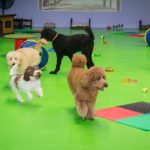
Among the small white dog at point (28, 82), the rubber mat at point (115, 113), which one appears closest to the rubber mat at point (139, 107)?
the rubber mat at point (115, 113)

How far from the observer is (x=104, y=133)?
3189mm

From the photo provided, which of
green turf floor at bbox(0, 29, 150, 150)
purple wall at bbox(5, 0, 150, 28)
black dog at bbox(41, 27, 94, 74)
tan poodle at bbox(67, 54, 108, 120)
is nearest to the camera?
green turf floor at bbox(0, 29, 150, 150)

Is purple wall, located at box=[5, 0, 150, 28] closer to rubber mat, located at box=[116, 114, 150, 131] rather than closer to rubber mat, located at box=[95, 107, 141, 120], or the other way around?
rubber mat, located at box=[95, 107, 141, 120]

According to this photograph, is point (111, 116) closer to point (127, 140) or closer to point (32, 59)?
point (127, 140)

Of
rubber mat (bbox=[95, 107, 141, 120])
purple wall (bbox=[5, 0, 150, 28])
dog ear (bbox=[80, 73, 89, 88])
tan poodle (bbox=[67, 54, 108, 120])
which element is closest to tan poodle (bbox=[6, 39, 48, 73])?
tan poodle (bbox=[67, 54, 108, 120])

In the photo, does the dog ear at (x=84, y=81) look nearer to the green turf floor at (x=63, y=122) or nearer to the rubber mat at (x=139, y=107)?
the green turf floor at (x=63, y=122)

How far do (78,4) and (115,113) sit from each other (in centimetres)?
1079

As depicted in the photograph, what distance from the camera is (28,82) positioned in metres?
3.87

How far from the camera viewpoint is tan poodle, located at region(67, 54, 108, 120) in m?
3.25

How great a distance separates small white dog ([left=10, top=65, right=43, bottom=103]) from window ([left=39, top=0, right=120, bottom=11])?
10.2 metres

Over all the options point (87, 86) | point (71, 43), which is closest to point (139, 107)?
point (87, 86)

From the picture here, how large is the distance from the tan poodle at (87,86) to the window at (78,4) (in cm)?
1062

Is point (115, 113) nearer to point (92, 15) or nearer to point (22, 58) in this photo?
point (22, 58)

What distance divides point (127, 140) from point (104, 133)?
0.24 m
